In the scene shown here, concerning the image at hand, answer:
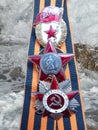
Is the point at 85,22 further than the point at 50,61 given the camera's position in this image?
Yes

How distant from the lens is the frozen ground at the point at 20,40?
6.23 ft

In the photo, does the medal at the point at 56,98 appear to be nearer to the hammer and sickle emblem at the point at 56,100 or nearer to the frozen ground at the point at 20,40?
the hammer and sickle emblem at the point at 56,100

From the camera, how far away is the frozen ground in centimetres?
190

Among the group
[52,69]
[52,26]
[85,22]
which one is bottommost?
[52,69]

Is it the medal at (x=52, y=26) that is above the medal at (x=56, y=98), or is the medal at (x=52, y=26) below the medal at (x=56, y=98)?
above

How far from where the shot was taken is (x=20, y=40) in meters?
1.95

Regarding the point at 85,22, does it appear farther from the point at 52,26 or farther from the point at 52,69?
the point at 52,69

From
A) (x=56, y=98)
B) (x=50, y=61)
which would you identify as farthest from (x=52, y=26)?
(x=56, y=98)

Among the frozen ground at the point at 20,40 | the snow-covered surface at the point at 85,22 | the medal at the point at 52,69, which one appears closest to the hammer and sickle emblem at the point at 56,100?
the medal at the point at 52,69

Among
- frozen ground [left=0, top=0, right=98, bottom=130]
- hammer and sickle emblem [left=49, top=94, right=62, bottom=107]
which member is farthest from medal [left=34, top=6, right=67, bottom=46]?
hammer and sickle emblem [left=49, top=94, right=62, bottom=107]

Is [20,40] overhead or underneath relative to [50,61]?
overhead

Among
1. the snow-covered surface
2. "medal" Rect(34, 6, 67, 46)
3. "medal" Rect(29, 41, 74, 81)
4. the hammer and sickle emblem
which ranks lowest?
the hammer and sickle emblem

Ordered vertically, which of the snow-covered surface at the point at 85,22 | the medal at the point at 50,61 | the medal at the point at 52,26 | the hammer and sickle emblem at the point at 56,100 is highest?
the snow-covered surface at the point at 85,22

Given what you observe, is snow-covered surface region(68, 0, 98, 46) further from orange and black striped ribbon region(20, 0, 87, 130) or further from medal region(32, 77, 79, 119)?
medal region(32, 77, 79, 119)
